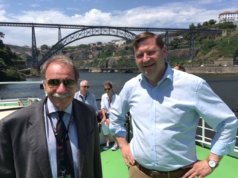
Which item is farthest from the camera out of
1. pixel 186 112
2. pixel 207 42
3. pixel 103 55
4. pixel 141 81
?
pixel 103 55

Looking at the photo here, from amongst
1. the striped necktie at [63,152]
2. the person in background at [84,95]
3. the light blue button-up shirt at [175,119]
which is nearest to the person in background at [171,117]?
the light blue button-up shirt at [175,119]

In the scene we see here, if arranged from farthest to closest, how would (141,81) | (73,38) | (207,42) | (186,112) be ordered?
(207,42) < (73,38) < (141,81) < (186,112)

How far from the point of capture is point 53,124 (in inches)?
65.2

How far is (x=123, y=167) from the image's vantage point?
16.9 feet

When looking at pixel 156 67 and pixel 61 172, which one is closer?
pixel 61 172

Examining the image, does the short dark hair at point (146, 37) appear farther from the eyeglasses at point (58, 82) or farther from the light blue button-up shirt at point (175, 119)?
the eyeglasses at point (58, 82)

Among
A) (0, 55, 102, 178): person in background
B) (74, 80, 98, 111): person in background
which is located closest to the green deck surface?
(74, 80, 98, 111): person in background

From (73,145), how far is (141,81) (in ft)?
2.31

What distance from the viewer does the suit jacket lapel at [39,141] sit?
159cm

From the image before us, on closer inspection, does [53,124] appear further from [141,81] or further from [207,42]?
[207,42]

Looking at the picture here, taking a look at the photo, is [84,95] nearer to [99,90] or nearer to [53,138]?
[53,138]

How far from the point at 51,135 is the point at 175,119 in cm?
73

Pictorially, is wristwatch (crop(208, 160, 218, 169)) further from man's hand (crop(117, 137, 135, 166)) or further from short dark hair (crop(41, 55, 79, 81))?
short dark hair (crop(41, 55, 79, 81))

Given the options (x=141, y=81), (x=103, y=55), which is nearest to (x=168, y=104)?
(x=141, y=81)
